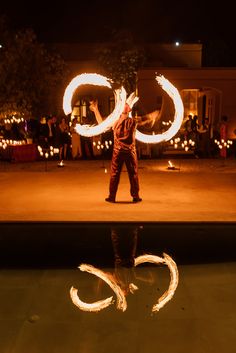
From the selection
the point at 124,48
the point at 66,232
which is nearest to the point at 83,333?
the point at 66,232

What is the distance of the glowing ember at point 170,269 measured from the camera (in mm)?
5973

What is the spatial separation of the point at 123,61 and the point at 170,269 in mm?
21128

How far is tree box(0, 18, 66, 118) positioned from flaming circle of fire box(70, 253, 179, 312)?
39.9ft

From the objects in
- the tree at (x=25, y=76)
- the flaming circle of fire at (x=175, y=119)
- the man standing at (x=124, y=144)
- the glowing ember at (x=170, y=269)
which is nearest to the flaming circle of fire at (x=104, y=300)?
the glowing ember at (x=170, y=269)

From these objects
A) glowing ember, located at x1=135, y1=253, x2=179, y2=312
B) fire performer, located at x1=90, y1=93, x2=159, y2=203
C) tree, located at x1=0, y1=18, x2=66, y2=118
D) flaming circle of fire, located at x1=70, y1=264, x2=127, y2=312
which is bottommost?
glowing ember, located at x1=135, y1=253, x2=179, y2=312

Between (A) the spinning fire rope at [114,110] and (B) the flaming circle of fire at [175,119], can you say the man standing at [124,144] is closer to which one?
(A) the spinning fire rope at [114,110]

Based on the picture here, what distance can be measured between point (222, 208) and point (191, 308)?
15.2ft

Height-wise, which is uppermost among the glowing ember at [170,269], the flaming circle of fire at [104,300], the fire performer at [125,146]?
the fire performer at [125,146]

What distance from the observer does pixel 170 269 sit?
23.2ft

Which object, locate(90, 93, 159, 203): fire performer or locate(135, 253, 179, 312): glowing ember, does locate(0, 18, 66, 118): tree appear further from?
locate(135, 253, 179, 312): glowing ember

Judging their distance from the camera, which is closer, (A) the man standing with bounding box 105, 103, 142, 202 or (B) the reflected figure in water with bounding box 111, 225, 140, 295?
(B) the reflected figure in water with bounding box 111, 225, 140, 295

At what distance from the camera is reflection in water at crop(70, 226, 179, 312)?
19.4ft

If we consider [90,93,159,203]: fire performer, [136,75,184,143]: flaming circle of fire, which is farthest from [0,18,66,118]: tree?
[90,93,159,203]: fire performer

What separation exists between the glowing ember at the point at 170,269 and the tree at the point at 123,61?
65.1 feet
